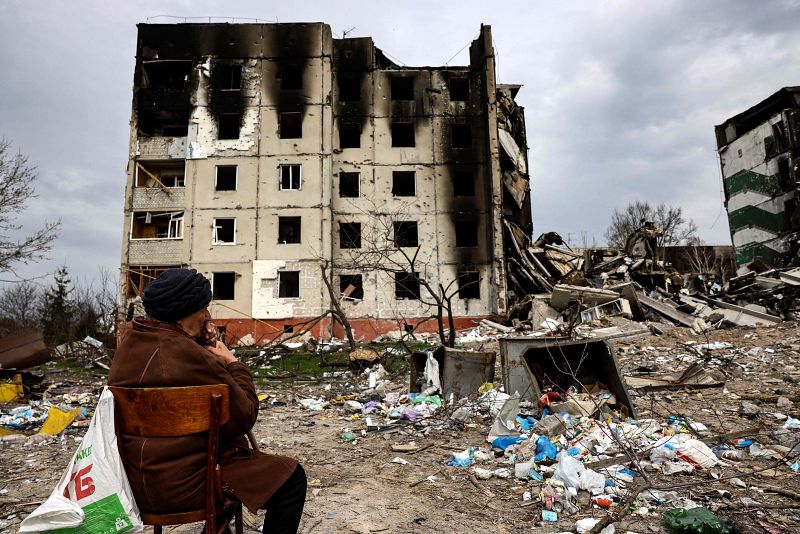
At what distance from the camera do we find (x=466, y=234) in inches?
899

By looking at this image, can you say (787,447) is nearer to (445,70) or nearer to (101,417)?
(101,417)

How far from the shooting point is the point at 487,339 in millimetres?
Answer: 15742

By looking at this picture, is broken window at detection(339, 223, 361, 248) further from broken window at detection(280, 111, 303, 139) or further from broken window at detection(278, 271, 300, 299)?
broken window at detection(280, 111, 303, 139)

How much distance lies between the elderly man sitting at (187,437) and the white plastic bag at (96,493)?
0.22 ft

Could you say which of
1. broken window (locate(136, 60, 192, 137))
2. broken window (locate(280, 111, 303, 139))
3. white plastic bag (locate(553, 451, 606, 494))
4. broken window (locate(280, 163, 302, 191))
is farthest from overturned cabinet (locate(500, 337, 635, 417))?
broken window (locate(136, 60, 192, 137))

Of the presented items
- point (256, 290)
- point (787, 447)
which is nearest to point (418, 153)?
point (256, 290)

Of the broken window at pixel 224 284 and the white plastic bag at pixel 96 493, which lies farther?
the broken window at pixel 224 284

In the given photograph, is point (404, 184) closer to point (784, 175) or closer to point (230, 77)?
point (230, 77)

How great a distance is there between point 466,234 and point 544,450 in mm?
19015

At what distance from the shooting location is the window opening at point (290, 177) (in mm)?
21938

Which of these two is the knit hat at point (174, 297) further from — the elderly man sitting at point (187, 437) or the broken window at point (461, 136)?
the broken window at point (461, 136)

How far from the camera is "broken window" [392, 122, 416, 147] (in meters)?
23.5

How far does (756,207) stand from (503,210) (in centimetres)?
1449

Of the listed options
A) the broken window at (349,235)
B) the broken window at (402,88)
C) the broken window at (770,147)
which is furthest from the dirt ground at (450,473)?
the broken window at (770,147)
